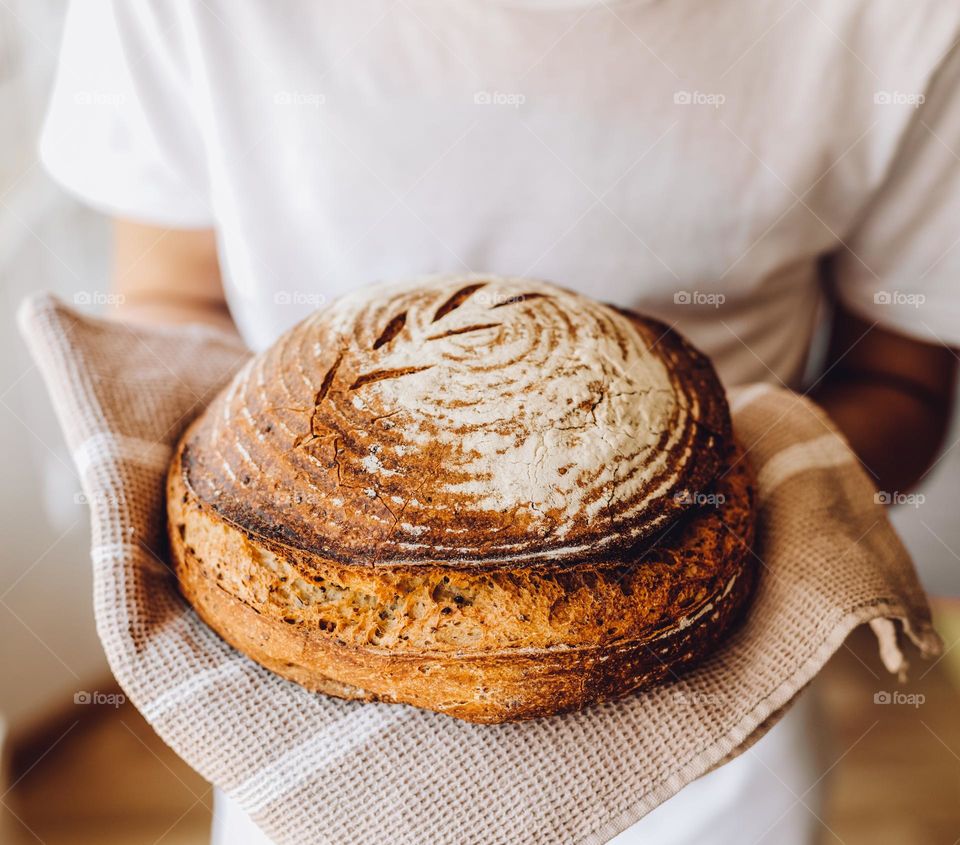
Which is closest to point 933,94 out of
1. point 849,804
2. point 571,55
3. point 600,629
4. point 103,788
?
A: point 571,55

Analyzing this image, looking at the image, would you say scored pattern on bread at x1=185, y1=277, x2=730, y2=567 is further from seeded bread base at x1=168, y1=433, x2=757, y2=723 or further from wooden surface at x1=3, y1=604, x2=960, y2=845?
wooden surface at x1=3, y1=604, x2=960, y2=845

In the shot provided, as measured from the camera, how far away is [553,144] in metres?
0.94

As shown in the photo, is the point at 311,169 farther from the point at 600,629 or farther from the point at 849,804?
the point at 849,804

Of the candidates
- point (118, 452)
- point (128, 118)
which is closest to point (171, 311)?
point (128, 118)

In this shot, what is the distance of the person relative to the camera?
2.97 ft

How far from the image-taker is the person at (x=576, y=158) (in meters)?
0.90

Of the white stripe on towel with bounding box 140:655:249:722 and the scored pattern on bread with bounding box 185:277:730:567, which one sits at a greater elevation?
the scored pattern on bread with bounding box 185:277:730:567

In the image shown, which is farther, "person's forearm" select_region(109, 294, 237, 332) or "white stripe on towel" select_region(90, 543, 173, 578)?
"person's forearm" select_region(109, 294, 237, 332)

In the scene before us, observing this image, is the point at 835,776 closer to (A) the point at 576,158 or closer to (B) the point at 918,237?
(B) the point at 918,237

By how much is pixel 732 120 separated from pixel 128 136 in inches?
28.4

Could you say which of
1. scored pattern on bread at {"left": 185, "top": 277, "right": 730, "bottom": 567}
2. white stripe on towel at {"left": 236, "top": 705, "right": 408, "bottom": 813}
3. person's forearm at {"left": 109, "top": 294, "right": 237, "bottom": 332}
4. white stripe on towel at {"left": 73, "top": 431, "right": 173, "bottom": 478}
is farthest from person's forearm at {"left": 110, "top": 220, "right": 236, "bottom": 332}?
white stripe on towel at {"left": 236, "top": 705, "right": 408, "bottom": 813}

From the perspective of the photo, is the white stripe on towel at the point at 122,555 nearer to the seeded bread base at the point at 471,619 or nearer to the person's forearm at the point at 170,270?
the seeded bread base at the point at 471,619

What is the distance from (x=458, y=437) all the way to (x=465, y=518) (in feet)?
0.19

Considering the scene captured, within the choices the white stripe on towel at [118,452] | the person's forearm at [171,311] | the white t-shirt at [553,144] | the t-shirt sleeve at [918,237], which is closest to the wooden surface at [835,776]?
the t-shirt sleeve at [918,237]
